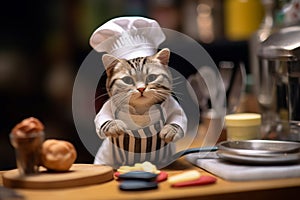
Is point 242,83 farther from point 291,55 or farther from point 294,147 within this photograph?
point 294,147

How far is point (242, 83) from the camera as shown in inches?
45.7

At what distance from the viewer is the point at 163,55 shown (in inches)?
32.4

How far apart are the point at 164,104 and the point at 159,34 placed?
0.11 m

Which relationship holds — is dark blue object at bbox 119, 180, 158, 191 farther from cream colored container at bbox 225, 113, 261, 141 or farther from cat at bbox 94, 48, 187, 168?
cream colored container at bbox 225, 113, 261, 141

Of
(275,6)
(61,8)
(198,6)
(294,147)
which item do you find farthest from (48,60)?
(294,147)

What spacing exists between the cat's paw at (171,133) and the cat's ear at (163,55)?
10 centimetres

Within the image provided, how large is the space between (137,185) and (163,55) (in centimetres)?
23

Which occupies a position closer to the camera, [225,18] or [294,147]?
[294,147]

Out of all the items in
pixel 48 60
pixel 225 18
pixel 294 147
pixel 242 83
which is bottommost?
pixel 294 147

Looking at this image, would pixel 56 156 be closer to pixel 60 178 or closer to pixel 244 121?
pixel 60 178

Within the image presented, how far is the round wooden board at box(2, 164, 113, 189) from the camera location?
2.25 ft

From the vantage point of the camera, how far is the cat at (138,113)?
Result: 807mm

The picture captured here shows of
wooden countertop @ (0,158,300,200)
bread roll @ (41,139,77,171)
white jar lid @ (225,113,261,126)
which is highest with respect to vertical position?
white jar lid @ (225,113,261,126)

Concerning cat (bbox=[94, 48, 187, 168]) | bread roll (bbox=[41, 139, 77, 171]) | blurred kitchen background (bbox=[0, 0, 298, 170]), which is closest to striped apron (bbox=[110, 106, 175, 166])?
cat (bbox=[94, 48, 187, 168])
